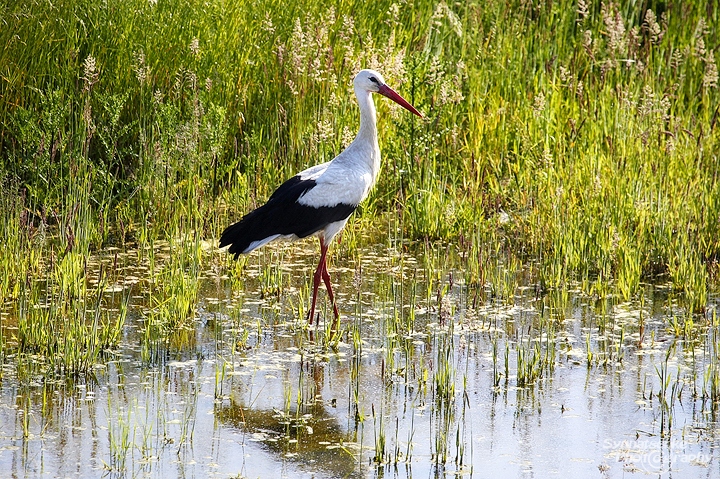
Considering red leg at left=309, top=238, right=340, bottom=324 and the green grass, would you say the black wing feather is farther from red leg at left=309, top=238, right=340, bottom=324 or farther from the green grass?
the green grass

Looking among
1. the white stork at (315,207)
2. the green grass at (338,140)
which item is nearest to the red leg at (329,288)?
the white stork at (315,207)

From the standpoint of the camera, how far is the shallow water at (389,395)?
462 centimetres

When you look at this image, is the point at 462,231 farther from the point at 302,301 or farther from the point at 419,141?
the point at 302,301

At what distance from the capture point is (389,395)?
5.36 m

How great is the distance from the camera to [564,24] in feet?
32.4

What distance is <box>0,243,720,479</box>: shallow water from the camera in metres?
4.62

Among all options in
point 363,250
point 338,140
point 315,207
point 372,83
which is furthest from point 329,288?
point 338,140

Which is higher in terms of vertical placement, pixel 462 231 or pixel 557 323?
pixel 462 231

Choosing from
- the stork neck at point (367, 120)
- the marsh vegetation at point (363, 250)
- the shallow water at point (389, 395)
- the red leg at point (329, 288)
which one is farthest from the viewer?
the stork neck at point (367, 120)

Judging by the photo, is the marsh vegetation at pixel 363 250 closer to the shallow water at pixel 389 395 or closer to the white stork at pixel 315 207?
the shallow water at pixel 389 395

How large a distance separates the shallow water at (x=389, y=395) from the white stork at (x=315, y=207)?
34 centimetres

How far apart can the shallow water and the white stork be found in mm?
337

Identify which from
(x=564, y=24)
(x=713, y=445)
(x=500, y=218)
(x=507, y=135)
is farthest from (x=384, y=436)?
(x=564, y=24)

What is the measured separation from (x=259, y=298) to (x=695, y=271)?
2.74 metres
